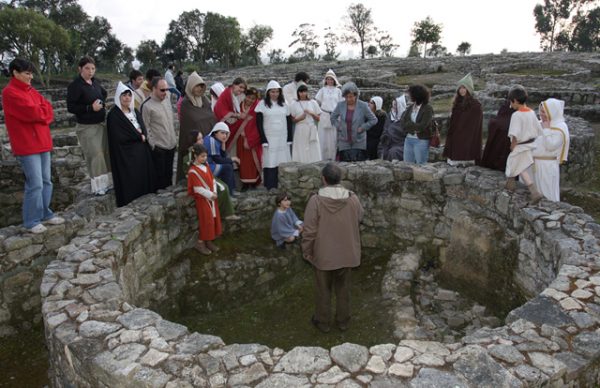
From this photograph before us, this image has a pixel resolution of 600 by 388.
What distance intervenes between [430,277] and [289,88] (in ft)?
13.0

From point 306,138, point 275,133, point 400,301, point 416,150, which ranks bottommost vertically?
point 400,301

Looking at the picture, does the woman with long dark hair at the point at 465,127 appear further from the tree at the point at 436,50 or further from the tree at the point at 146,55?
the tree at the point at 436,50

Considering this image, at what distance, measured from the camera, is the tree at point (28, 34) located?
117ft

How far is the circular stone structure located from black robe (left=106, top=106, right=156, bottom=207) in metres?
0.38

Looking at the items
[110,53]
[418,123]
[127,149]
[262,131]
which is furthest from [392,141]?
[110,53]

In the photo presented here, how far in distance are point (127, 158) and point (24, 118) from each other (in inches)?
52.2

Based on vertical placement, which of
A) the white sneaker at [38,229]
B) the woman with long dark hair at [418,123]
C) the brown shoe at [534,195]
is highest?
the woman with long dark hair at [418,123]

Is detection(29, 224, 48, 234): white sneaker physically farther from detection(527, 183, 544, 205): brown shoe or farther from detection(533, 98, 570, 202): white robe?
detection(533, 98, 570, 202): white robe

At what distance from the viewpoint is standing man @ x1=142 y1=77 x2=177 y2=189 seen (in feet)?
20.8

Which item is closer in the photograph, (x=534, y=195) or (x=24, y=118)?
(x=24, y=118)

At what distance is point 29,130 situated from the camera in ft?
17.4

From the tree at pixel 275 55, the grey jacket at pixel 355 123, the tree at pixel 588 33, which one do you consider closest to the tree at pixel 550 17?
the tree at pixel 588 33

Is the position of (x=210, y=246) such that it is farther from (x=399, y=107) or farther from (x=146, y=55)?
(x=146, y=55)

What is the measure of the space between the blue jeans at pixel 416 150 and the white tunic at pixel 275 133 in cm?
205
